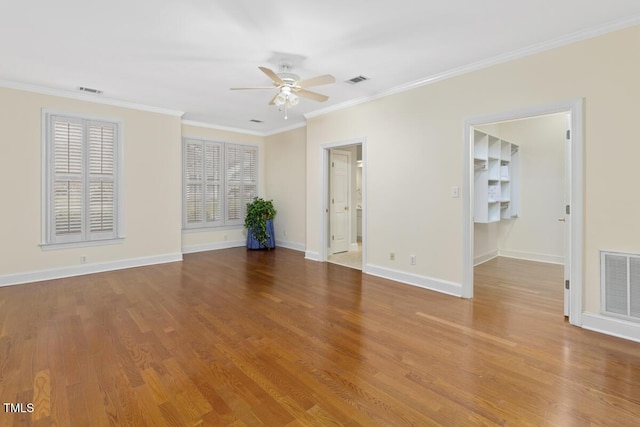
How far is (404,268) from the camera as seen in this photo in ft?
14.6

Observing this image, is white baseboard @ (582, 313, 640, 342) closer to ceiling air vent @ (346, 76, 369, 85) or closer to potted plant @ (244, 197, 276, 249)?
ceiling air vent @ (346, 76, 369, 85)

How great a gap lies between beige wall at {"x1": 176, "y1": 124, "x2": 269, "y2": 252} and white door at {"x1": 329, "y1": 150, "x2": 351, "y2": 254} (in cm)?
213

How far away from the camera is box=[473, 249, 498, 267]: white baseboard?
5.60 m

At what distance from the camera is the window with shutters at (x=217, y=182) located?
668cm

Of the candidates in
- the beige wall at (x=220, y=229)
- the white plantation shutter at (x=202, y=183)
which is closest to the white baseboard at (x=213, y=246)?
the beige wall at (x=220, y=229)

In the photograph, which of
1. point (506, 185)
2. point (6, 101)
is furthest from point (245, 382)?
point (506, 185)

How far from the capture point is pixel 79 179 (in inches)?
192

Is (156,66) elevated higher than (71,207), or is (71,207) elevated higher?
(156,66)

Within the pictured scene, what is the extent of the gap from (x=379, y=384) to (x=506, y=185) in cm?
535

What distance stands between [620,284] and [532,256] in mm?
3341

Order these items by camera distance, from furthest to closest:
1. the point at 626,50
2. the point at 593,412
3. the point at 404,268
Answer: the point at 404,268, the point at 626,50, the point at 593,412

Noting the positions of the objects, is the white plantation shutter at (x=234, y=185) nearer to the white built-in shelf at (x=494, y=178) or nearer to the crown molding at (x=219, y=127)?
the crown molding at (x=219, y=127)

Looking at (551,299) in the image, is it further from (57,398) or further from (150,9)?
(150,9)

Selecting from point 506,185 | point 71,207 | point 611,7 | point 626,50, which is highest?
point 611,7
